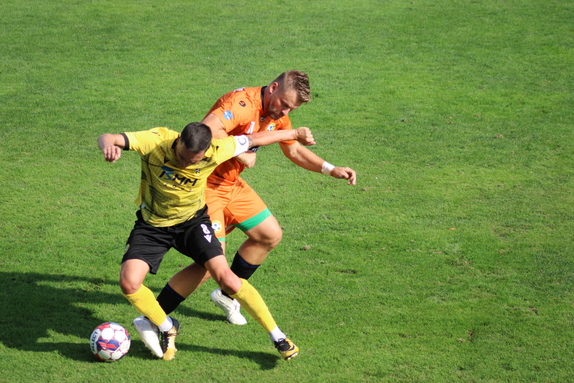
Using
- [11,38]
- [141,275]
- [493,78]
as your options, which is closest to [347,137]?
[493,78]

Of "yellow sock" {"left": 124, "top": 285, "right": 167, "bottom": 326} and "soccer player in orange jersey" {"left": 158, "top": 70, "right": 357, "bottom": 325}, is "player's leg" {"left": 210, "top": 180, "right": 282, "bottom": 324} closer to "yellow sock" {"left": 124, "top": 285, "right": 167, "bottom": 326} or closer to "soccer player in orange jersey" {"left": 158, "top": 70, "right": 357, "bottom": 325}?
"soccer player in orange jersey" {"left": 158, "top": 70, "right": 357, "bottom": 325}

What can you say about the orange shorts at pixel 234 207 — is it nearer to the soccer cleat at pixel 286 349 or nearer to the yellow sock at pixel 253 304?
the yellow sock at pixel 253 304

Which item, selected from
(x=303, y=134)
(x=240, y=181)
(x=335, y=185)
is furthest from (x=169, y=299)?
(x=335, y=185)

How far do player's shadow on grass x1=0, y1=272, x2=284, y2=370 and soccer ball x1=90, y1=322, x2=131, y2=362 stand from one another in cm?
18

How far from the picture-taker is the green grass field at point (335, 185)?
5.39 meters

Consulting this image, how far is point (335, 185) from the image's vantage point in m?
9.33

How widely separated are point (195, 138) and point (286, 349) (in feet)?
6.26

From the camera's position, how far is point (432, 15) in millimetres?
16750

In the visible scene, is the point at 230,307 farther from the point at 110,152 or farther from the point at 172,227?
the point at 110,152

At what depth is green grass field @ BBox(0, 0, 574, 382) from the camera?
5.39 meters

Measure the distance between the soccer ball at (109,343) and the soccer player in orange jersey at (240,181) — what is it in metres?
0.55

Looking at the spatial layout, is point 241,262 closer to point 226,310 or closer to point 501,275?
point 226,310

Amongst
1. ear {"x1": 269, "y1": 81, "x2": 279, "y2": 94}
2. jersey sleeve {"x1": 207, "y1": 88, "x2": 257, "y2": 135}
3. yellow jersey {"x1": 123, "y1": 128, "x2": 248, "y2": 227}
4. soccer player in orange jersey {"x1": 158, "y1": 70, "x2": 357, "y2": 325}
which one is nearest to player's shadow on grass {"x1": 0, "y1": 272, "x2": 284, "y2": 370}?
soccer player in orange jersey {"x1": 158, "y1": 70, "x2": 357, "y2": 325}

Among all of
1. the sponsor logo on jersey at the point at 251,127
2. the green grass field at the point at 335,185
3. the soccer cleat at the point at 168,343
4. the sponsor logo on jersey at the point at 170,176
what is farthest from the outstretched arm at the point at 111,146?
the green grass field at the point at 335,185
